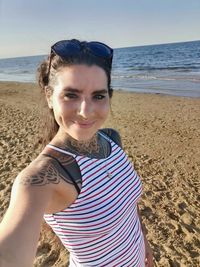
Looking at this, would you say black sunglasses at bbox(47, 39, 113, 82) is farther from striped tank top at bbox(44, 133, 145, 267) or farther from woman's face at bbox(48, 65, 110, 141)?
striped tank top at bbox(44, 133, 145, 267)

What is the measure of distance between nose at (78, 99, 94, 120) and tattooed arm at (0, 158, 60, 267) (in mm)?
293

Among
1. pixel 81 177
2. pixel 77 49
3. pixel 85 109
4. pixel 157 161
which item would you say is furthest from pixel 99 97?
pixel 157 161

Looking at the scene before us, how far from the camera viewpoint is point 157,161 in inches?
315

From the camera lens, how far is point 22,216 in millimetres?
1105

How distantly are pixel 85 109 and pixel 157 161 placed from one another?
6731 millimetres

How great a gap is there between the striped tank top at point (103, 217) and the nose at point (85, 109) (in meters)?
0.19

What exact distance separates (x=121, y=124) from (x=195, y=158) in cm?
427

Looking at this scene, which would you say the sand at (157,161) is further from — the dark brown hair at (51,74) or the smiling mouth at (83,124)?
the smiling mouth at (83,124)

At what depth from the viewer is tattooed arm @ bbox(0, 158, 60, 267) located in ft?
3.30

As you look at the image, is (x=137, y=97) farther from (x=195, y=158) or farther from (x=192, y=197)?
(x=192, y=197)

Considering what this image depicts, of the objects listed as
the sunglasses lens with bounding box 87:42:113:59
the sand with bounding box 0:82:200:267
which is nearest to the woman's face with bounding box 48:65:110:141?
the sunglasses lens with bounding box 87:42:113:59

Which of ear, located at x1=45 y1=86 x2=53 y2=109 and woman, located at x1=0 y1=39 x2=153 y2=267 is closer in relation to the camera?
woman, located at x1=0 y1=39 x2=153 y2=267

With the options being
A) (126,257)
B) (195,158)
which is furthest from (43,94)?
(195,158)

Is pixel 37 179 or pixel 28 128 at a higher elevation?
pixel 37 179
